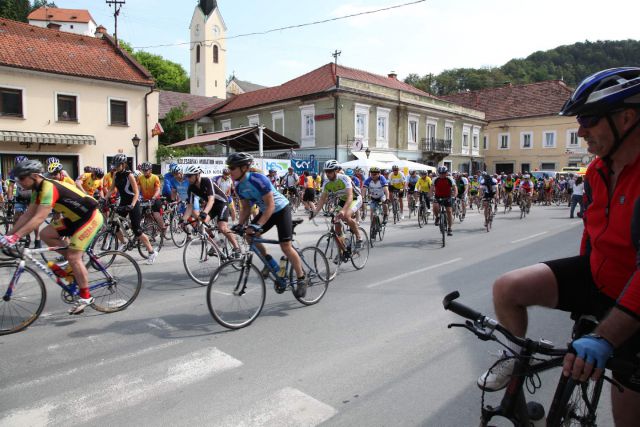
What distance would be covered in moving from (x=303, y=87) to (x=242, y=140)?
10373 millimetres

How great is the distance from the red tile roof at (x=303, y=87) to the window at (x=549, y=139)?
19.0 m

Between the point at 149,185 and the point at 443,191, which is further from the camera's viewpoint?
the point at 443,191

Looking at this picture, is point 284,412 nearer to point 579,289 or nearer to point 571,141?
point 579,289

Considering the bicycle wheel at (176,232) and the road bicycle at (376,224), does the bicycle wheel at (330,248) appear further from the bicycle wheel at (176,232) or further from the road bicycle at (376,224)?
the bicycle wheel at (176,232)

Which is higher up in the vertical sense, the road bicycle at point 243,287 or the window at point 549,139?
the window at point 549,139

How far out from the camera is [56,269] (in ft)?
17.4

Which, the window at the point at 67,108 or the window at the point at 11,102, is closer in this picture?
the window at the point at 11,102

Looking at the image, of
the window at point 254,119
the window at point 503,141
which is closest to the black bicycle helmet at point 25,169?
the window at point 254,119

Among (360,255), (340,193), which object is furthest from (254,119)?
(360,255)

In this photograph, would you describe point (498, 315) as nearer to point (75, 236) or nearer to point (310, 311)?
point (310, 311)

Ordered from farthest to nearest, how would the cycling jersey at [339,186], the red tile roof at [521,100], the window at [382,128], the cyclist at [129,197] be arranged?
the red tile roof at [521,100]
the window at [382,128]
the cyclist at [129,197]
the cycling jersey at [339,186]

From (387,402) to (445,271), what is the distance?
5.08 m

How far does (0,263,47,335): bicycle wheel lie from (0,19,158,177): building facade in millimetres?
22474

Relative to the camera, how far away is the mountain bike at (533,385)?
180 cm
